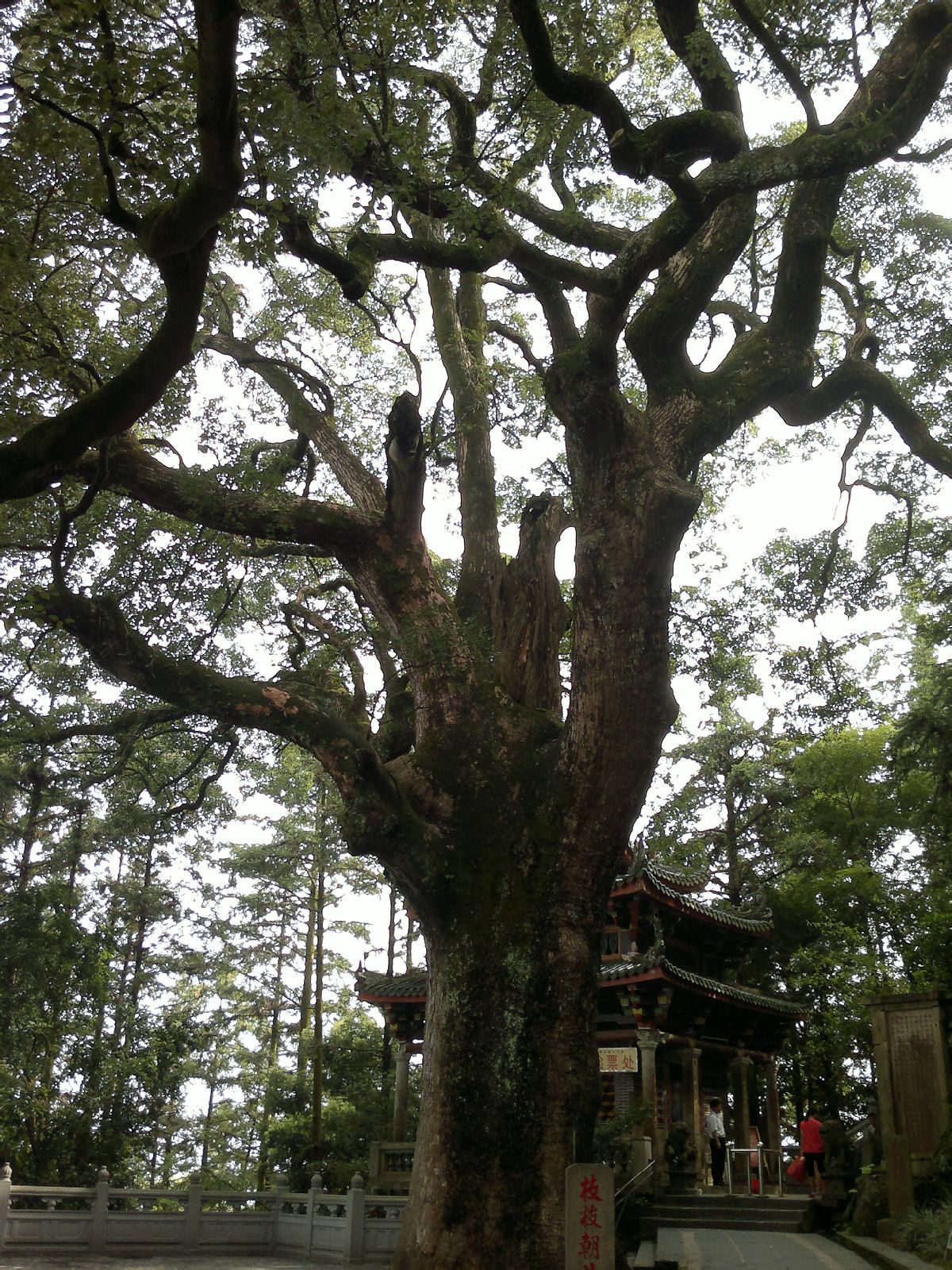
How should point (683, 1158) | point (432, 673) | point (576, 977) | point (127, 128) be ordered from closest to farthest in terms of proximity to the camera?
point (127, 128), point (576, 977), point (432, 673), point (683, 1158)

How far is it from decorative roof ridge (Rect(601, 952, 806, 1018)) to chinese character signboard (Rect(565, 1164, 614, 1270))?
8.10 metres

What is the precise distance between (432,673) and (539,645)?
95cm

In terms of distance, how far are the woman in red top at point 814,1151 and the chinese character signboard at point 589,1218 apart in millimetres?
7036

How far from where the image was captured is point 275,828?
78.0 ft

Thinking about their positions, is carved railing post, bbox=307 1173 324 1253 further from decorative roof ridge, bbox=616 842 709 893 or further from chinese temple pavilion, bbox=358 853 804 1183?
decorative roof ridge, bbox=616 842 709 893

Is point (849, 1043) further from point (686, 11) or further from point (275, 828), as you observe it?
point (686, 11)

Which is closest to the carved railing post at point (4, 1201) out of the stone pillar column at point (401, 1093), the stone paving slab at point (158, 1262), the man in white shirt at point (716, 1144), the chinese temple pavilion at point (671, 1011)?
the stone paving slab at point (158, 1262)

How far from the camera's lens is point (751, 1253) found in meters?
8.48

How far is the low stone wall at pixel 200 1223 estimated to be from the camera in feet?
38.2

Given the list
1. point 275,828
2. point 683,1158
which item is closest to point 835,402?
point 683,1158

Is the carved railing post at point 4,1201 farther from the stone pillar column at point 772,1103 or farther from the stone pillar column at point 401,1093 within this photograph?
the stone pillar column at point 772,1103

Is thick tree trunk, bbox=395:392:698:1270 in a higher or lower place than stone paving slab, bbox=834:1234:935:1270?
higher

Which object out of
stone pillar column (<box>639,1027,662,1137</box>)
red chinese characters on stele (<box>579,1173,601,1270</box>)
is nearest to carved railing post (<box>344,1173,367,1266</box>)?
stone pillar column (<box>639,1027,662,1137</box>)

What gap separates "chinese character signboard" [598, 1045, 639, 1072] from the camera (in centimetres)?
1329
